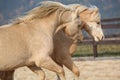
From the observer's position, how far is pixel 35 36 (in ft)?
17.6

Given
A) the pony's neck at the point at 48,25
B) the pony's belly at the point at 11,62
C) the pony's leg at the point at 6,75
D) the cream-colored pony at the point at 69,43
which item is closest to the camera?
the pony's belly at the point at 11,62

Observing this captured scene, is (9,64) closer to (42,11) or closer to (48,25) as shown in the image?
(48,25)

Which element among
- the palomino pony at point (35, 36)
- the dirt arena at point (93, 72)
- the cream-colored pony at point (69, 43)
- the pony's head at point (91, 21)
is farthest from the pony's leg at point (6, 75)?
the dirt arena at point (93, 72)

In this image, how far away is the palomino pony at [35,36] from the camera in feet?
16.9

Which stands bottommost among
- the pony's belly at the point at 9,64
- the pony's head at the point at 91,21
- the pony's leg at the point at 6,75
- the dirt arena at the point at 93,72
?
the dirt arena at the point at 93,72

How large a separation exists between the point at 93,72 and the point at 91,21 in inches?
89.8

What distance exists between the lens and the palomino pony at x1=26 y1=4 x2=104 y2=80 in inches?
231

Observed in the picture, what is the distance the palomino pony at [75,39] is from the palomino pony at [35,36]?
24 cm

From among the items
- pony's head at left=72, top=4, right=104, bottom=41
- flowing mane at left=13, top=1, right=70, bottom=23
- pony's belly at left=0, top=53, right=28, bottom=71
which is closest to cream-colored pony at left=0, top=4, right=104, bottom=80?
pony's head at left=72, top=4, right=104, bottom=41

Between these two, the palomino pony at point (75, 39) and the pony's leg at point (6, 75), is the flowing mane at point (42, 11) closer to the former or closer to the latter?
the palomino pony at point (75, 39)

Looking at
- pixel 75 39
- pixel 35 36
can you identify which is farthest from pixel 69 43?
pixel 35 36

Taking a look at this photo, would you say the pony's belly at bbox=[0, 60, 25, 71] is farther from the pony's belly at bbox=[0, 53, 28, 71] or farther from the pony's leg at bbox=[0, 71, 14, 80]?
the pony's leg at bbox=[0, 71, 14, 80]

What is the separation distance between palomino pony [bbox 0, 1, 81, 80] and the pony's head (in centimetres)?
37

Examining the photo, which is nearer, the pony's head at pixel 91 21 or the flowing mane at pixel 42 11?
the flowing mane at pixel 42 11
